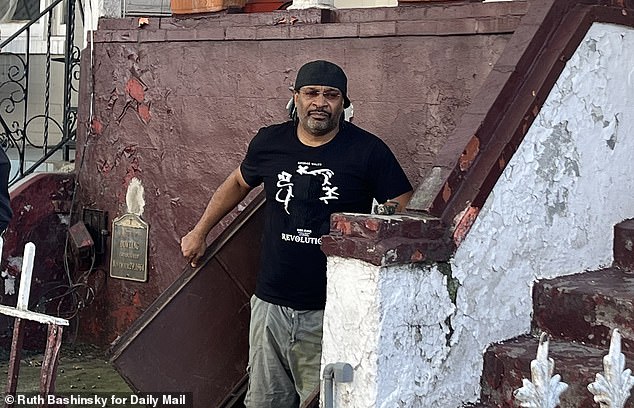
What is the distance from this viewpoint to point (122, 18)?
282 inches

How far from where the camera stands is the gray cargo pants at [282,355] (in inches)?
179

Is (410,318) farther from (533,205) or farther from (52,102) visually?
(52,102)

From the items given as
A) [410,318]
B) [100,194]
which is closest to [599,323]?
[410,318]

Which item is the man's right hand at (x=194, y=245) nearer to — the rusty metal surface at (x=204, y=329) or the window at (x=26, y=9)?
the rusty metal surface at (x=204, y=329)

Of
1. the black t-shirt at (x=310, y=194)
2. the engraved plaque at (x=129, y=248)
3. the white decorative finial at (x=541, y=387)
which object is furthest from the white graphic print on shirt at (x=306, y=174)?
the engraved plaque at (x=129, y=248)

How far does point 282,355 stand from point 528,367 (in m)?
1.23

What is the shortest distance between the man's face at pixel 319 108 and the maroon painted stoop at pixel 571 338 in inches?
45.0

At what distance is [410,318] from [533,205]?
0.82 m

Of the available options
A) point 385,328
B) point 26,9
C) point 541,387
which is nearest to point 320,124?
point 385,328

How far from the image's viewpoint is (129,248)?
7.02 metres

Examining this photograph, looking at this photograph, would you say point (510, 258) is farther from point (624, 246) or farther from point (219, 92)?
point (219, 92)

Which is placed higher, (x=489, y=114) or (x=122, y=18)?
(x=122, y=18)

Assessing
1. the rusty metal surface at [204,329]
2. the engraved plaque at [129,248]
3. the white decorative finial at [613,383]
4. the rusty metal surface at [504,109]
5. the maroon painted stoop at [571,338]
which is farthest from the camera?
the engraved plaque at [129,248]

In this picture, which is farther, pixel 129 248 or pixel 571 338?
pixel 129 248
